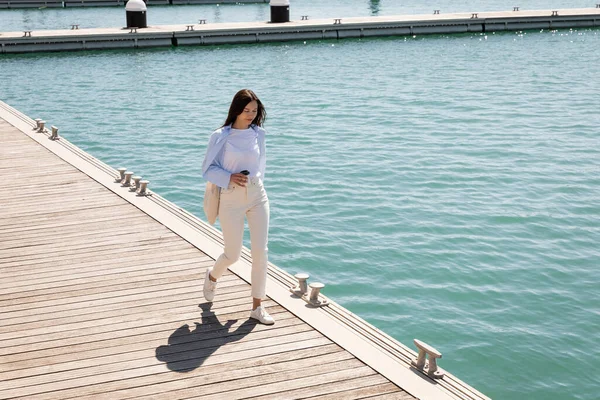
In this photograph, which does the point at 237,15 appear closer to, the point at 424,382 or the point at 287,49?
the point at 287,49

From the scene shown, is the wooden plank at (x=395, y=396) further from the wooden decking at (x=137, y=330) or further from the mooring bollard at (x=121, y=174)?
the mooring bollard at (x=121, y=174)

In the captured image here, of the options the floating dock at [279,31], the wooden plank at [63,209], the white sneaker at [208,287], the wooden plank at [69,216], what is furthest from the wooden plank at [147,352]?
the floating dock at [279,31]

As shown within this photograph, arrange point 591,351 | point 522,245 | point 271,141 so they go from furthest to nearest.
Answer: point 271,141, point 522,245, point 591,351

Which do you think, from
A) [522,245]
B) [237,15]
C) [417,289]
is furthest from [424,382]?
[237,15]

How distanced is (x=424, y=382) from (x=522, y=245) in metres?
6.54

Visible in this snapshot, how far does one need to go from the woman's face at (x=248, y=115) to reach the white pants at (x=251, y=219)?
43cm

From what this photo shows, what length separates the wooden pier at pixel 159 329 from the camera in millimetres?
5738

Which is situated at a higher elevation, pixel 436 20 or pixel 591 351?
pixel 436 20

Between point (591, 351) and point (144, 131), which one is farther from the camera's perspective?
point (144, 131)

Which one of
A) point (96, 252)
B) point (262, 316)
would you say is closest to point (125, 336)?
point (262, 316)

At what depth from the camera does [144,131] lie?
2023 cm

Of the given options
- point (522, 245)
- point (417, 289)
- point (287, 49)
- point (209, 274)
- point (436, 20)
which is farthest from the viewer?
point (436, 20)

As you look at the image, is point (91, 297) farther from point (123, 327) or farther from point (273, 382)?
point (273, 382)

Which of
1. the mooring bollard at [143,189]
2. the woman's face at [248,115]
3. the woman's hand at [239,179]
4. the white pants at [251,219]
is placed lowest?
the mooring bollard at [143,189]
